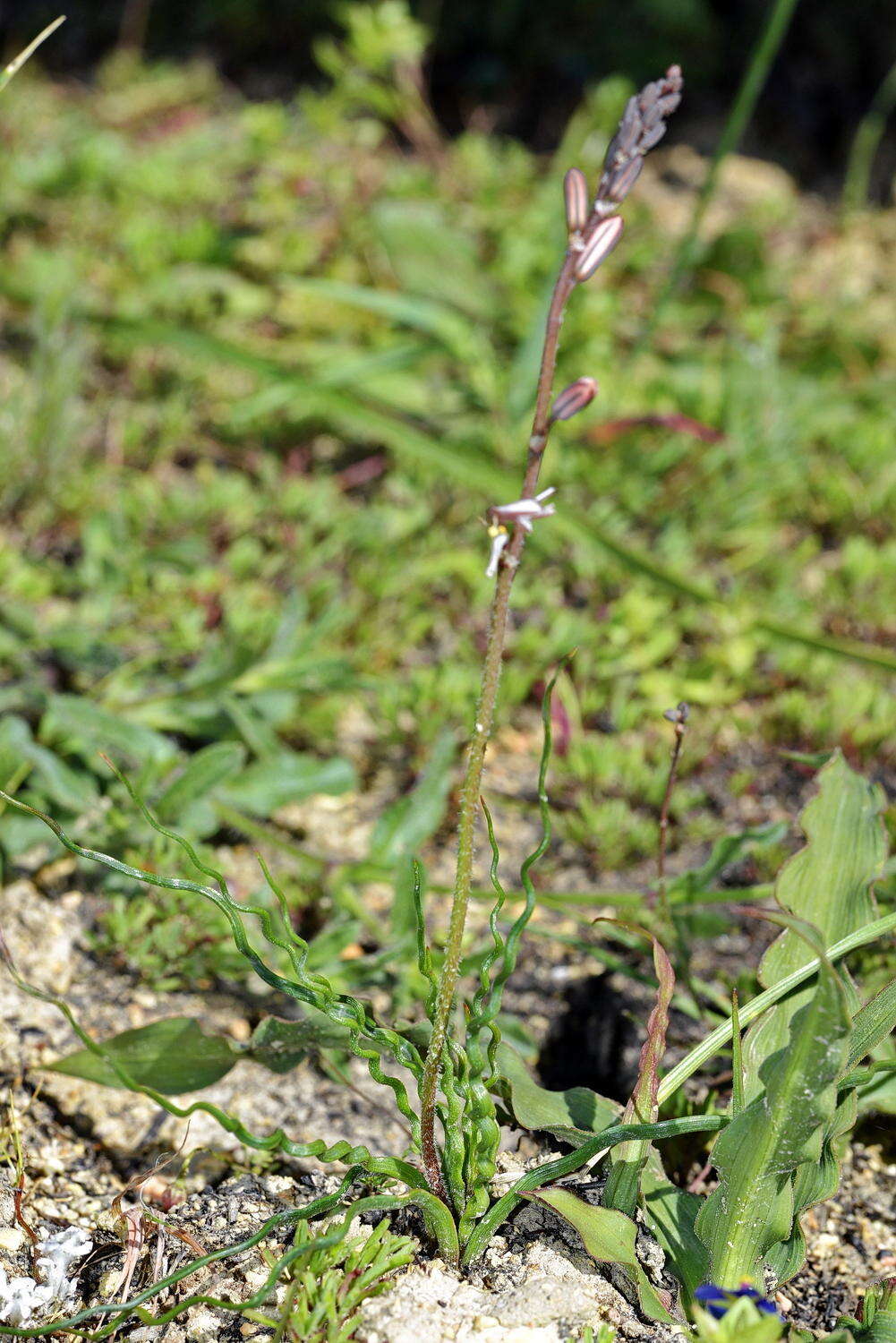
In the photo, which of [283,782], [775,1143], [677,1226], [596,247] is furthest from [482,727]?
[283,782]

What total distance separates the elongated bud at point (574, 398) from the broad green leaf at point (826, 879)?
84cm

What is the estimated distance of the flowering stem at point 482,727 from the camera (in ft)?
3.69

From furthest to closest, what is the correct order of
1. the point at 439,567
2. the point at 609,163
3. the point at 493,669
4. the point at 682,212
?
the point at 682,212 → the point at 439,567 → the point at 493,669 → the point at 609,163

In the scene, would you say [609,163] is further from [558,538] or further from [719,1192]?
[558,538]

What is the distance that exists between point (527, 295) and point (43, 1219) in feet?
9.31

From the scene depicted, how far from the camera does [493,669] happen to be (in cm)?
123

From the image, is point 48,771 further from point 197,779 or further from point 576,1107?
point 576,1107

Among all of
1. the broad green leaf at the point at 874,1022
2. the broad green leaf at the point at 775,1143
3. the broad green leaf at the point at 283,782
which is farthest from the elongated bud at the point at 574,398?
the broad green leaf at the point at 283,782

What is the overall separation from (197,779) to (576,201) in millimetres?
1288

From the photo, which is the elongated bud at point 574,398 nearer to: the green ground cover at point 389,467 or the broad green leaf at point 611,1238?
the broad green leaf at point 611,1238

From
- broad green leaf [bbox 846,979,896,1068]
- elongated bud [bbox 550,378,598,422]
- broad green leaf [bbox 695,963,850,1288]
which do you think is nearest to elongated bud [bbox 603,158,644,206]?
elongated bud [bbox 550,378,598,422]

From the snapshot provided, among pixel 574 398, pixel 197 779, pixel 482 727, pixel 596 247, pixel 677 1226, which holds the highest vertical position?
pixel 596 247

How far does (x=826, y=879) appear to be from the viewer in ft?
5.67

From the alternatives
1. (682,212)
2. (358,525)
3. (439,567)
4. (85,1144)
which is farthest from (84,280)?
(85,1144)
